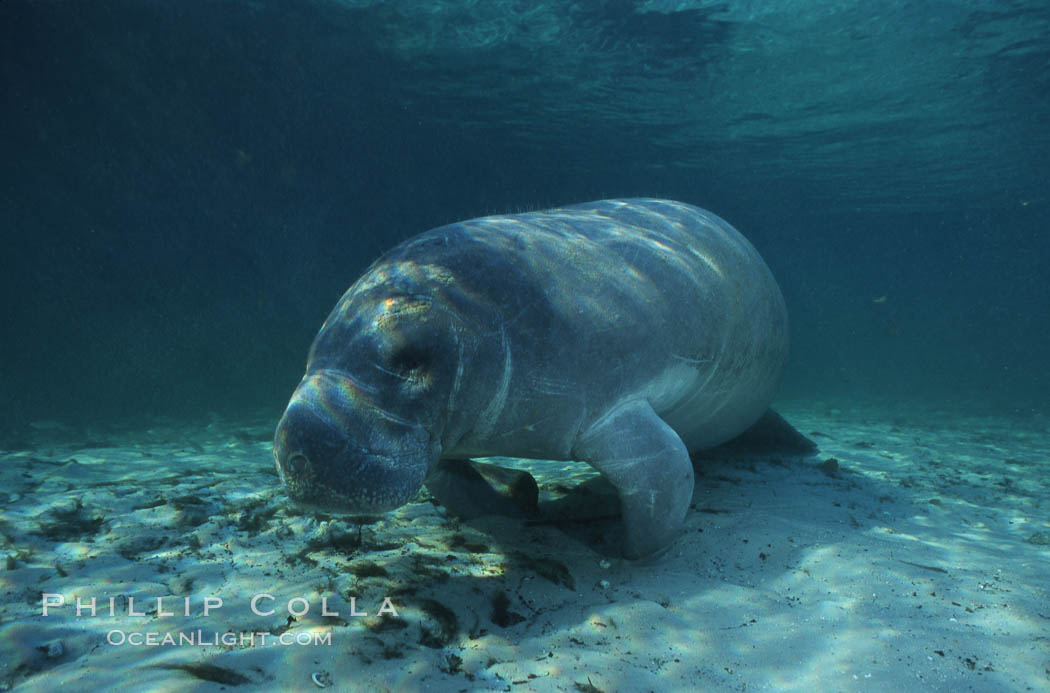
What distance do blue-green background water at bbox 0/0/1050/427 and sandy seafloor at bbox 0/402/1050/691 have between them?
12469mm

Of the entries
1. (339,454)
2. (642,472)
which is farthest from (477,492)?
(339,454)

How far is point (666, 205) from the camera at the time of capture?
13.4ft

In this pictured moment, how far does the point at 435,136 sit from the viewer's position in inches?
965

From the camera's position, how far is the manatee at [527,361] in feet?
6.74

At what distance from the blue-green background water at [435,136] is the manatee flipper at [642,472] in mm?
13098

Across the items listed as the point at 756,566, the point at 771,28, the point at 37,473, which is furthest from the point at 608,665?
the point at 771,28

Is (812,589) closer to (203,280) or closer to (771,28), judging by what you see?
(771,28)

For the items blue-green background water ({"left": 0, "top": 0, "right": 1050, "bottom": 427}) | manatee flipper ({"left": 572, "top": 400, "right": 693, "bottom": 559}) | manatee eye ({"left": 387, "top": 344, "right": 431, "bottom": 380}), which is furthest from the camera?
blue-green background water ({"left": 0, "top": 0, "right": 1050, "bottom": 427})

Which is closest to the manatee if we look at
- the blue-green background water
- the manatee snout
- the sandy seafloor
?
the manatee snout

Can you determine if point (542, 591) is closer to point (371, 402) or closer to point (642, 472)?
point (642, 472)

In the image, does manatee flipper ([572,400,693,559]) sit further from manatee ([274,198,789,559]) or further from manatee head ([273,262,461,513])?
manatee head ([273,262,461,513])

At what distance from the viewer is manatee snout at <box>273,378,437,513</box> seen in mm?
1957

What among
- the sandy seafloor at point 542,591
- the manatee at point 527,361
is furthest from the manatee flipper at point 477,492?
the manatee at point 527,361

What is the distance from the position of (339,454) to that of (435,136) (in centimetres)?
2472
